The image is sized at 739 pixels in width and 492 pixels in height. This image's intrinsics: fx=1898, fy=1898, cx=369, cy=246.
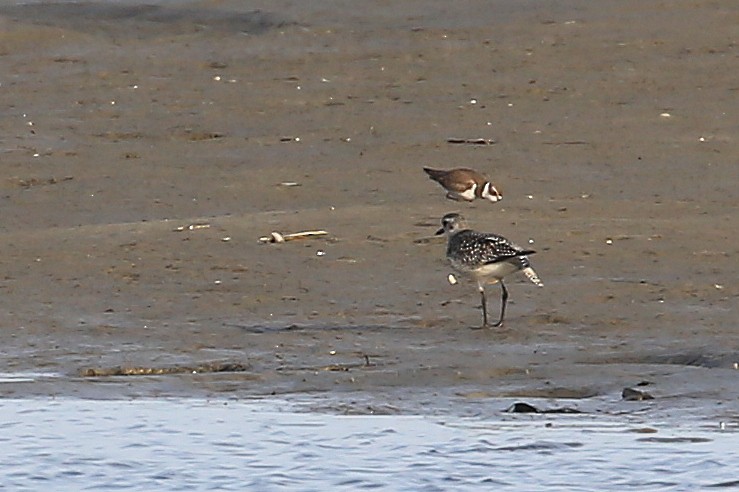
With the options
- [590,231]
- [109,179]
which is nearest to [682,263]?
[590,231]

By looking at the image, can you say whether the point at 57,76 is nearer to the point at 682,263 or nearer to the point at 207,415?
the point at 682,263

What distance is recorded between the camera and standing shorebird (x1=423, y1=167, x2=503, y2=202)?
10.3 metres

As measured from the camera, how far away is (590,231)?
9.71 meters

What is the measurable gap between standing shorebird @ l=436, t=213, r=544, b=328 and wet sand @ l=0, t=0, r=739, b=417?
172mm

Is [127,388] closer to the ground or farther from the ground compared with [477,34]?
closer to the ground

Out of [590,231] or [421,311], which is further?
[590,231]

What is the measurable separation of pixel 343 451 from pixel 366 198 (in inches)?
180

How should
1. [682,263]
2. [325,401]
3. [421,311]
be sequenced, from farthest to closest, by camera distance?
[682,263] < [421,311] < [325,401]

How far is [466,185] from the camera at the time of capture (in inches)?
408

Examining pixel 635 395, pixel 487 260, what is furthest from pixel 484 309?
pixel 635 395

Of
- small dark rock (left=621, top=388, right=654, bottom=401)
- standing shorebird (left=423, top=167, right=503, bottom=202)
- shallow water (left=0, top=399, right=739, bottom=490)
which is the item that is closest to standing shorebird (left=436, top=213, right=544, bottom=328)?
small dark rock (left=621, top=388, right=654, bottom=401)

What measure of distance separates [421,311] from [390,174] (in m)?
3.02

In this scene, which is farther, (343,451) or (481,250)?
(481,250)

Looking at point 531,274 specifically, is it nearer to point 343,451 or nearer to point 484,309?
point 484,309
